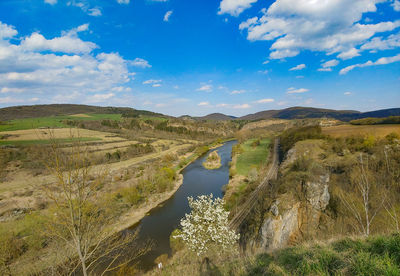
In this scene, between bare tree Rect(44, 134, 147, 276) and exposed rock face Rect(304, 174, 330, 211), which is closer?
bare tree Rect(44, 134, 147, 276)

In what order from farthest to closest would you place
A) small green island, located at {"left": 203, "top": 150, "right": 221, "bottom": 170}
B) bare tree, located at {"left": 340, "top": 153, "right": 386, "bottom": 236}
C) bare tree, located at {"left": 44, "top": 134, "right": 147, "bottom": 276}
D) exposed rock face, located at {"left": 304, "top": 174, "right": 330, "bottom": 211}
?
small green island, located at {"left": 203, "top": 150, "right": 221, "bottom": 170} < exposed rock face, located at {"left": 304, "top": 174, "right": 330, "bottom": 211} < bare tree, located at {"left": 340, "top": 153, "right": 386, "bottom": 236} < bare tree, located at {"left": 44, "top": 134, "right": 147, "bottom": 276}

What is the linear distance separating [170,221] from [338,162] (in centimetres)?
2380

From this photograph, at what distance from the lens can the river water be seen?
19609 millimetres

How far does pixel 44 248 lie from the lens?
61.5 ft

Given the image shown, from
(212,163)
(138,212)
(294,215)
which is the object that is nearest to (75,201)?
(294,215)

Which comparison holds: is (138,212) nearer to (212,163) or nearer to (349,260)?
(349,260)

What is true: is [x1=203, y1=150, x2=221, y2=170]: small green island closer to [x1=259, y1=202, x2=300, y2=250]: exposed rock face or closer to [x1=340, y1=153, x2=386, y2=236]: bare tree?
[x1=259, y1=202, x2=300, y2=250]: exposed rock face

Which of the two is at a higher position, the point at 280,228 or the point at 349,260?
the point at 349,260

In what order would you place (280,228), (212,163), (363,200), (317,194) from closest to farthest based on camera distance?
(363,200) → (280,228) → (317,194) → (212,163)

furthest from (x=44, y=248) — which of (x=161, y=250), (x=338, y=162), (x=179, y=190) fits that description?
(x=338, y=162)

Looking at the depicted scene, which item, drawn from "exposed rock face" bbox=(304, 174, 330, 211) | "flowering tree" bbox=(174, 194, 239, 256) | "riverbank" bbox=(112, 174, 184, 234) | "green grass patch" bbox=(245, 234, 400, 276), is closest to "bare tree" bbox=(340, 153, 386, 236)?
"exposed rock face" bbox=(304, 174, 330, 211)

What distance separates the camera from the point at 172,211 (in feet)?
91.5

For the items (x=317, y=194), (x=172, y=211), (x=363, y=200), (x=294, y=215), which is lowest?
(x=172, y=211)

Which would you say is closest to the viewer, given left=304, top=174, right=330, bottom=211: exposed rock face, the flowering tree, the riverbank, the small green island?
the flowering tree
